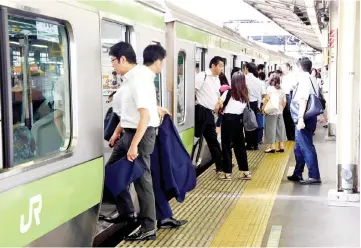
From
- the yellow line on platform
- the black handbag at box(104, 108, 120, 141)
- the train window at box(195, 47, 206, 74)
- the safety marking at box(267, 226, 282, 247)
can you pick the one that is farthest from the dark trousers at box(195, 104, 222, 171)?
the black handbag at box(104, 108, 120, 141)

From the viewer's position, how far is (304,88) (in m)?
6.36

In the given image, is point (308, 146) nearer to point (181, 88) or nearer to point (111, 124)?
point (181, 88)

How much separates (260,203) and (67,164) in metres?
2.80

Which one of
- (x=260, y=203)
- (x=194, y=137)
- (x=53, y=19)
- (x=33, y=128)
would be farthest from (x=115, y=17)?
(x=194, y=137)

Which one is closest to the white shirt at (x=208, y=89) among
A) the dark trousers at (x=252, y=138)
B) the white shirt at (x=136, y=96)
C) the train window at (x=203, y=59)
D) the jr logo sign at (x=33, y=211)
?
the train window at (x=203, y=59)

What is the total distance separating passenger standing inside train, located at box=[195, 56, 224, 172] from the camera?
22.9 feet

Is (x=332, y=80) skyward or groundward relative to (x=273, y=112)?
skyward

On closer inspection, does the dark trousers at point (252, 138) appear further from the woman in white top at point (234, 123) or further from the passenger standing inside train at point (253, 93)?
the woman in white top at point (234, 123)

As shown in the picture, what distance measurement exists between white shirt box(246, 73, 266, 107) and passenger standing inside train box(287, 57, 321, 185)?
2.36 meters

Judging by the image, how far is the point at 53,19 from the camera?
324 cm

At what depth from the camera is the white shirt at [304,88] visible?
634cm

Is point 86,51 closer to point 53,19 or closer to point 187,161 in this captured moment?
point 53,19

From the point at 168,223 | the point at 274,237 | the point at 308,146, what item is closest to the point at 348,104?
the point at 308,146

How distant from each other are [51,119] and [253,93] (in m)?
5.96
